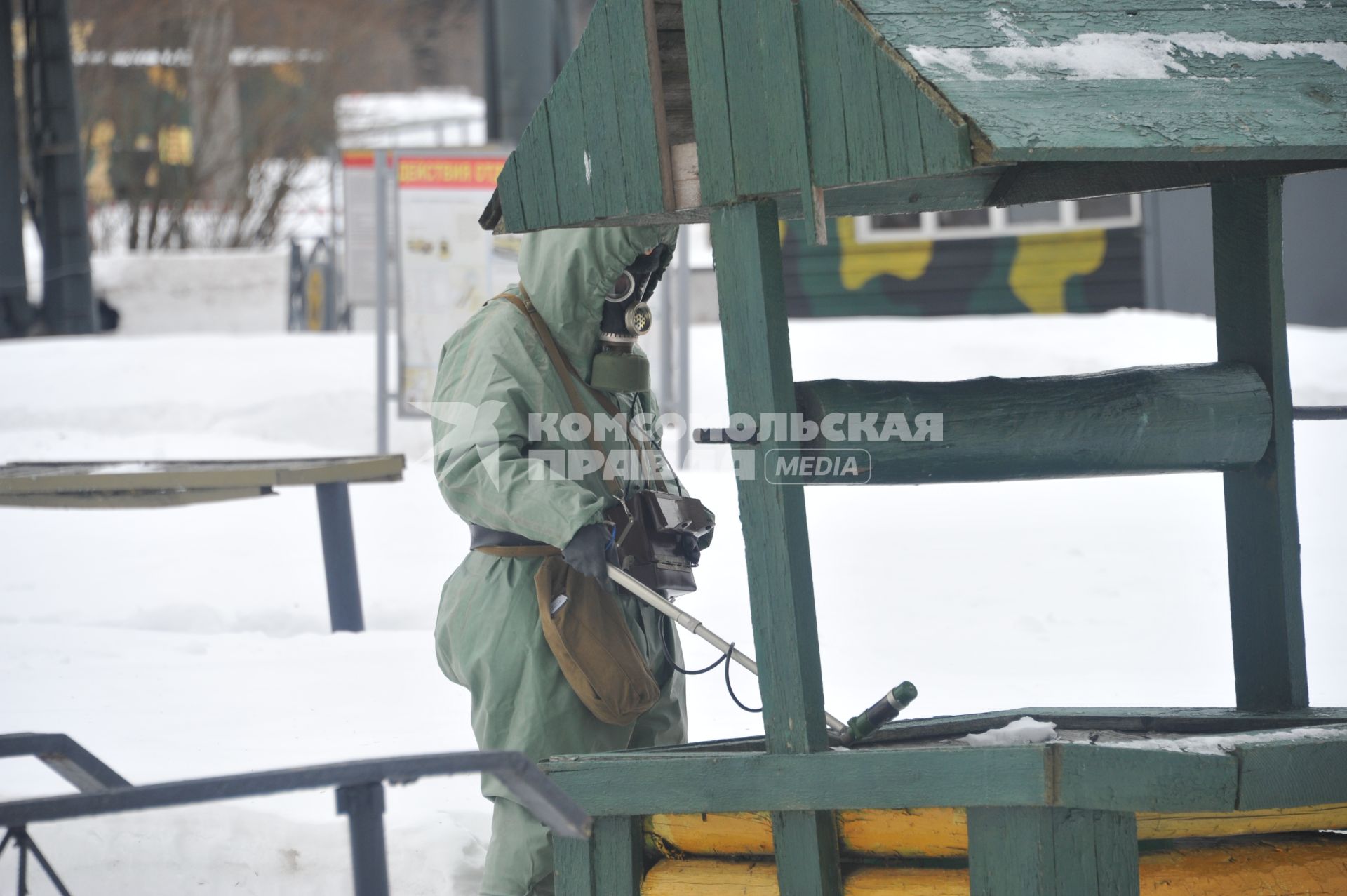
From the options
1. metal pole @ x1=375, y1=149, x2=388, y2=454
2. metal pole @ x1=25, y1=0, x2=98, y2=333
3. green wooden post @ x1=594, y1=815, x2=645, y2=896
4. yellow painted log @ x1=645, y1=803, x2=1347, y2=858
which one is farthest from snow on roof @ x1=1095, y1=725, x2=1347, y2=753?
metal pole @ x1=25, y1=0, x2=98, y2=333

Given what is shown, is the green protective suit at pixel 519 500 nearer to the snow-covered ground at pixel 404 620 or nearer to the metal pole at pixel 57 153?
the snow-covered ground at pixel 404 620

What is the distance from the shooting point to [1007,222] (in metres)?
13.3

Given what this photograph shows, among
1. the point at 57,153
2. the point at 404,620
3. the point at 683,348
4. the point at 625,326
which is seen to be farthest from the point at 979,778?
the point at 57,153

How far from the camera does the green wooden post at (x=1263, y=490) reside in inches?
91.3

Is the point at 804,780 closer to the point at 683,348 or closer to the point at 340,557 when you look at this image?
the point at 340,557

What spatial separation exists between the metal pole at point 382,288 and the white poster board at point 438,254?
1.01 ft

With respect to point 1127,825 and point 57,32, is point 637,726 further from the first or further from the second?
point 57,32

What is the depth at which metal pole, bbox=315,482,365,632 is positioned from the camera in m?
4.95

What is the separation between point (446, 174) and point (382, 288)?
2.56ft

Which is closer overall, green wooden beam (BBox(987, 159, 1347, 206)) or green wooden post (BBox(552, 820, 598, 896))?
green wooden post (BBox(552, 820, 598, 896))

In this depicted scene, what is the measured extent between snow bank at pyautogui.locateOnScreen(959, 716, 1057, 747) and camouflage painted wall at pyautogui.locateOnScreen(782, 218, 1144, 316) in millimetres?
11215

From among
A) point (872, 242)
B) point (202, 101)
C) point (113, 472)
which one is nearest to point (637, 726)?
point (113, 472)

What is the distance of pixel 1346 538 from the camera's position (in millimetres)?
5703

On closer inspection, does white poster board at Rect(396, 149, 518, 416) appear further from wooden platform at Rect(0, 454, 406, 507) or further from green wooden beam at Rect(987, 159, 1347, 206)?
green wooden beam at Rect(987, 159, 1347, 206)
